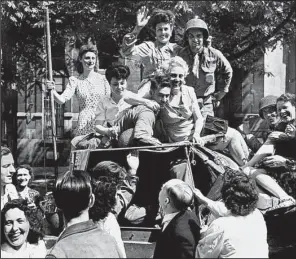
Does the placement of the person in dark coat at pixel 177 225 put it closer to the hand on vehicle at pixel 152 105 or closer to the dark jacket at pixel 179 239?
the dark jacket at pixel 179 239

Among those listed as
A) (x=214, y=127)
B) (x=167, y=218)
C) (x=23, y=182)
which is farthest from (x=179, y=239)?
(x=214, y=127)

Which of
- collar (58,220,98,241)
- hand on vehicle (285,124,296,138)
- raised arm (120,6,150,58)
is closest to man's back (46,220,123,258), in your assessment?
collar (58,220,98,241)

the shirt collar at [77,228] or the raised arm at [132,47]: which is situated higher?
the raised arm at [132,47]

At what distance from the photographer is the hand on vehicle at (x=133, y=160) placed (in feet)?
22.6

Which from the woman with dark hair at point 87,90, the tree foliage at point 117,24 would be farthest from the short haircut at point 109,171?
the tree foliage at point 117,24

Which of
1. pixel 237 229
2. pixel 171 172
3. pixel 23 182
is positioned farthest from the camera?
pixel 23 182

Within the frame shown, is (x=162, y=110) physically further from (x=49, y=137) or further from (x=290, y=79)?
(x=49, y=137)

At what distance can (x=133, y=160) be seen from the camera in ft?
22.7

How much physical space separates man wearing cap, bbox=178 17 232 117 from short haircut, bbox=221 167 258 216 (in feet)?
11.4

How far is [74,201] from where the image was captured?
375 centimetres

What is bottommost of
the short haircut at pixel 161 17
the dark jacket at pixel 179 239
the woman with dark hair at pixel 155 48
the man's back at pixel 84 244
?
the dark jacket at pixel 179 239

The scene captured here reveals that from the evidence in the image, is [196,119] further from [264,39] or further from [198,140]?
[264,39]

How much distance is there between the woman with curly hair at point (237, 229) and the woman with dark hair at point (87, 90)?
357cm

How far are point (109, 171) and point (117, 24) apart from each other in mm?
8946
